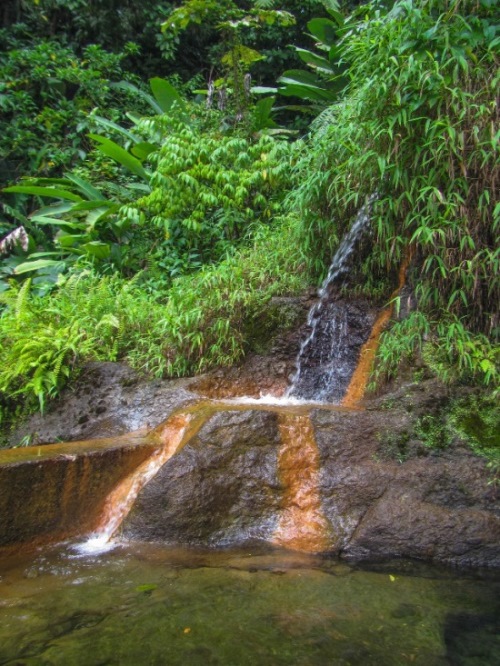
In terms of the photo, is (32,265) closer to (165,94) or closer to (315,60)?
(165,94)

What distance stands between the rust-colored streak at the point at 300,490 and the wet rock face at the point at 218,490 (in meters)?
0.06

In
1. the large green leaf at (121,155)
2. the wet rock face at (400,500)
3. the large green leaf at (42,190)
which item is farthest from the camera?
the large green leaf at (121,155)

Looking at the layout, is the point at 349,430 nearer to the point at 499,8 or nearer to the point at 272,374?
the point at 272,374

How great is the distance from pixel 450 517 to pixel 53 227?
7295 millimetres

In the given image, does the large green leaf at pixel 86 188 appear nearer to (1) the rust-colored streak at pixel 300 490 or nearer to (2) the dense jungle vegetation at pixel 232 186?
(2) the dense jungle vegetation at pixel 232 186

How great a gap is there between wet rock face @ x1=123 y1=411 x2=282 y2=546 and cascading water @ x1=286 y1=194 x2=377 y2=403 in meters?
1.30

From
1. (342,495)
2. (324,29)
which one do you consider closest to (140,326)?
(342,495)

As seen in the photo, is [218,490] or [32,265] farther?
[32,265]

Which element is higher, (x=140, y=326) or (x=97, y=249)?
(x=97, y=249)

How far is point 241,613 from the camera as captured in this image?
217 cm

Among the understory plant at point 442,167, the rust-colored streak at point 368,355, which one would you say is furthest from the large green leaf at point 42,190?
the rust-colored streak at point 368,355

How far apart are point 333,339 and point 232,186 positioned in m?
2.69

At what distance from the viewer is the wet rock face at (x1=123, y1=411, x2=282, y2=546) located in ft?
9.98

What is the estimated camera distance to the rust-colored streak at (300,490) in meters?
2.96
